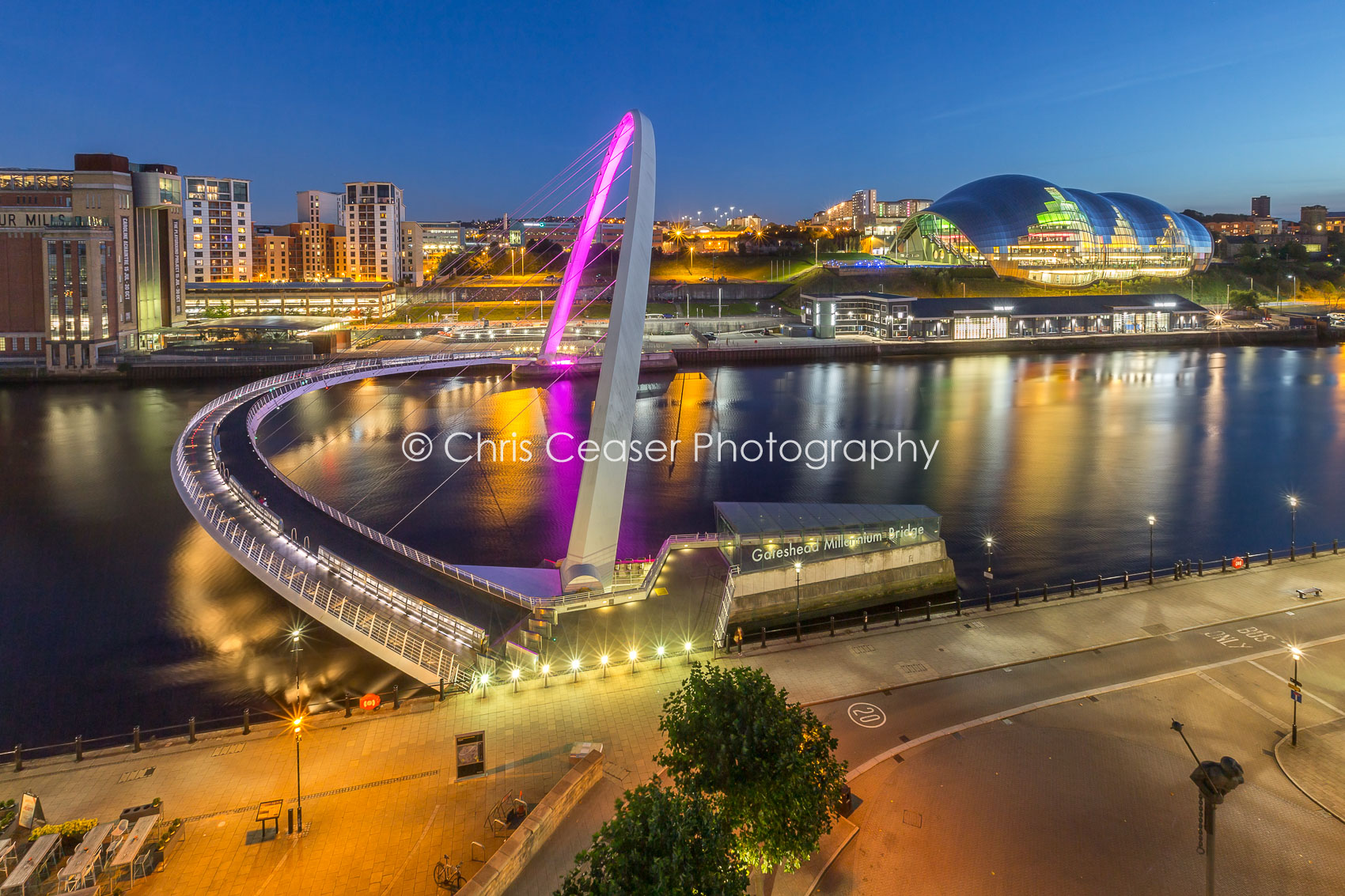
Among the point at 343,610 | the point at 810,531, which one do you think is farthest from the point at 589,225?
the point at 343,610

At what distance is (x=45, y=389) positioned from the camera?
33625 millimetres

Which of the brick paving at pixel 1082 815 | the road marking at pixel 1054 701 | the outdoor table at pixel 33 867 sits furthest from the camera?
the road marking at pixel 1054 701

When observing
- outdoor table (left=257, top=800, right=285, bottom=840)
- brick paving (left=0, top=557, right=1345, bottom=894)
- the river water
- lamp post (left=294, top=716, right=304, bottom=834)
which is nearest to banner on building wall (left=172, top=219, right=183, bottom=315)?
the river water

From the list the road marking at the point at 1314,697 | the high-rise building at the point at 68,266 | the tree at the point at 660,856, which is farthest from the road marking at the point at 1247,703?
the high-rise building at the point at 68,266

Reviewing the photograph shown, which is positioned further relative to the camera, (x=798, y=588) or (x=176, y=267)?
(x=176, y=267)

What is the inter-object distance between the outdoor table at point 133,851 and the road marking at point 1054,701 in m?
4.81

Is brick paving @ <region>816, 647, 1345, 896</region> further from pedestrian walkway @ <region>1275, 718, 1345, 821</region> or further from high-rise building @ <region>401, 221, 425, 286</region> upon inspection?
high-rise building @ <region>401, 221, 425, 286</region>

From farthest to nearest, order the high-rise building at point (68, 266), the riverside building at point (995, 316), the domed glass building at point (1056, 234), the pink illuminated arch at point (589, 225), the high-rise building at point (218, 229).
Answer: the high-rise building at point (218, 229), the domed glass building at point (1056, 234), the riverside building at point (995, 316), the high-rise building at point (68, 266), the pink illuminated arch at point (589, 225)

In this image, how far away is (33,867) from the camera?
4824 mm

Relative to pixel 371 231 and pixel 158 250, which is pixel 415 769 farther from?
pixel 371 231

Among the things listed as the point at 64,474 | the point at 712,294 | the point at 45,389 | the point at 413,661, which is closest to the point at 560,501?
the point at 413,661

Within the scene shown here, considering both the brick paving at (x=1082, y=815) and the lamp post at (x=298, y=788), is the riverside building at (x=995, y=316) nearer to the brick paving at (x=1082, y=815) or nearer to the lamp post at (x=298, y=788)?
the brick paving at (x=1082, y=815)

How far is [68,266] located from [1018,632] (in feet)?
138

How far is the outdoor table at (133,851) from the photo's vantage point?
16.0 ft
